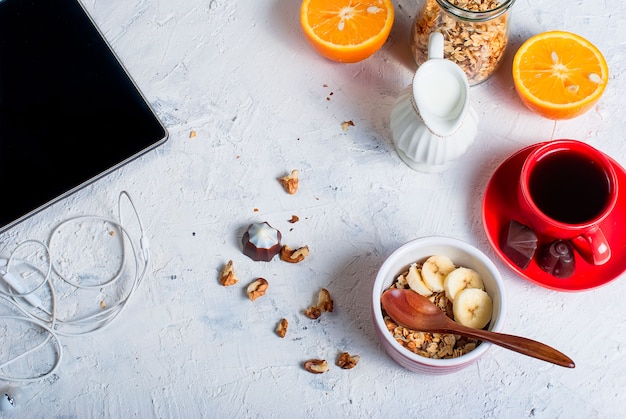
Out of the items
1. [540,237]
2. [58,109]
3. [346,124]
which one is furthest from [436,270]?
[58,109]

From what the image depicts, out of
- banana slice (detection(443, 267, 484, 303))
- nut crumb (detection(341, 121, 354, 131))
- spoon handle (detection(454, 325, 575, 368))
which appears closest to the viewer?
spoon handle (detection(454, 325, 575, 368))

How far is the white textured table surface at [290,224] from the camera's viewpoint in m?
1.04

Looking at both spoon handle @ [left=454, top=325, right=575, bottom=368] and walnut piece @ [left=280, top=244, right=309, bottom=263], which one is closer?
spoon handle @ [left=454, top=325, right=575, bottom=368]

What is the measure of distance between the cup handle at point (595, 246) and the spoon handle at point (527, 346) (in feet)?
0.49

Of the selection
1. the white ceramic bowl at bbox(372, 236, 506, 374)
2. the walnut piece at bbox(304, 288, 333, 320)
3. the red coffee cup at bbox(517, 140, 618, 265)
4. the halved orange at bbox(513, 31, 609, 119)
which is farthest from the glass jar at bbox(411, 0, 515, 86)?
the walnut piece at bbox(304, 288, 333, 320)

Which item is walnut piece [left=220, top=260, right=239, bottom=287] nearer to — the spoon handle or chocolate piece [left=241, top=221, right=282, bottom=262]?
chocolate piece [left=241, top=221, right=282, bottom=262]

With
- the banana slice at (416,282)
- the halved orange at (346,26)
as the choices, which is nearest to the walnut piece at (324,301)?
the banana slice at (416,282)

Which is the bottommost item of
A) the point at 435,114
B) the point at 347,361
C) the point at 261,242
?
the point at 347,361

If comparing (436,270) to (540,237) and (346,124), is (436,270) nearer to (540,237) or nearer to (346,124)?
(540,237)

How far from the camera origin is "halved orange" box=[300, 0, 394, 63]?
43.1 inches

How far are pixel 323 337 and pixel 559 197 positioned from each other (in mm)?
362

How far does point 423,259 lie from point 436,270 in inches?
0.9

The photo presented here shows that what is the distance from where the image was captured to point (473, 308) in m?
1.00

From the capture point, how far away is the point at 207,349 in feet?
3.48
